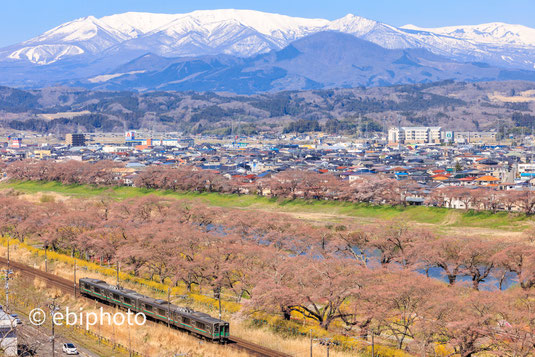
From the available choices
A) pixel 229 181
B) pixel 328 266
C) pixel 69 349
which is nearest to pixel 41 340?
pixel 69 349

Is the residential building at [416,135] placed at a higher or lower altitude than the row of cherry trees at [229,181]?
higher

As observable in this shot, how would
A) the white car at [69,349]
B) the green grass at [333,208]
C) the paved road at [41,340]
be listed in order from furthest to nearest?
1. the green grass at [333,208]
2. the paved road at [41,340]
3. the white car at [69,349]

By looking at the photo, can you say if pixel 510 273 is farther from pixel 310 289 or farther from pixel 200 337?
pixel 200 337

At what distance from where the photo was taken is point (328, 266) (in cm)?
2808

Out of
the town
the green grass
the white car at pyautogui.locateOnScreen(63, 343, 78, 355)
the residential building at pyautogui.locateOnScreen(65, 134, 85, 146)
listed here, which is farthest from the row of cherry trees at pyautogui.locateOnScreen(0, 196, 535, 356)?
the residential building at pyautogui.locateOnScreen(65, 134, 85, 146)

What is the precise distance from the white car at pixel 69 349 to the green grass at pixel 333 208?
116ft

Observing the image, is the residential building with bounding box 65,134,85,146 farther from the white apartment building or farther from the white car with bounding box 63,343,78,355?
the white car with bounding box 63,343,78,355

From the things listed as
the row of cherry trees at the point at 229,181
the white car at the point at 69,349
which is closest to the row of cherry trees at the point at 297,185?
the row of cherry trees at the point at 229,181

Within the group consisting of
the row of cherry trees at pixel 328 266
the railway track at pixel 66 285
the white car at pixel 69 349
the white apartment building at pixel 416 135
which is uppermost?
the white apartment building at pixel 416 135

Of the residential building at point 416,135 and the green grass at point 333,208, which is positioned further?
the residential building at point 416,135

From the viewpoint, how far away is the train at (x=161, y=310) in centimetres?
2402

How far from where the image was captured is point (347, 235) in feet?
141

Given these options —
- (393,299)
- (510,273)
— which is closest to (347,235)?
(510,273)

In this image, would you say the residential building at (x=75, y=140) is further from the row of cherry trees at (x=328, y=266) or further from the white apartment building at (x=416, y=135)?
the row of cherry trees at (x=328, y=266)
